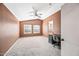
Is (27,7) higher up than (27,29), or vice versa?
(27,7)

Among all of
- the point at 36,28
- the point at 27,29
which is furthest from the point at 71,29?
the point at 36,28

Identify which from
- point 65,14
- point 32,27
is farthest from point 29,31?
point 65,14

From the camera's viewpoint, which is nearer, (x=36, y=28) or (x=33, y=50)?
(x=33, y=50)

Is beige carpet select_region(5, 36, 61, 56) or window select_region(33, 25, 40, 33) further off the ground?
window select_region(33, 25, 40, 33)

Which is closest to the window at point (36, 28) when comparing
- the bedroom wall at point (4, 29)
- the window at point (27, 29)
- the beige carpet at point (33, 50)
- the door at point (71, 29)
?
the window at point (27, 29)

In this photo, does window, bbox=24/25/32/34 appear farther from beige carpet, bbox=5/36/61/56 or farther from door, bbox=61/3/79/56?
door, bbox=61/3/79/56

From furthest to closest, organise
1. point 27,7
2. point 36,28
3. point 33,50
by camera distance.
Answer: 1. point 36,28
2. point 27,7
3. point 33,50

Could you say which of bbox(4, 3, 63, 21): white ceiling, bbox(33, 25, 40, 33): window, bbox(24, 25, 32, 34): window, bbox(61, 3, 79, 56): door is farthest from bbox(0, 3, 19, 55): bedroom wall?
bbox(33, 25, 40, 33): window

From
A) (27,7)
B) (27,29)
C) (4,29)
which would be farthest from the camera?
(27,29)

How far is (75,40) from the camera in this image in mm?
1582

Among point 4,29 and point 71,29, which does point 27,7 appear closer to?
point 4,29

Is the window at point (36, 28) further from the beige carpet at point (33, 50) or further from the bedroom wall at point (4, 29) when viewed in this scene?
the bedroom wall at point (4, 29)

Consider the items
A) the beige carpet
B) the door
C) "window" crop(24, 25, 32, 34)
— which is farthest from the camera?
"window" crop(24, 25, 32, 34)

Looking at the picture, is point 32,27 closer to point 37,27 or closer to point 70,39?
point 37,27
